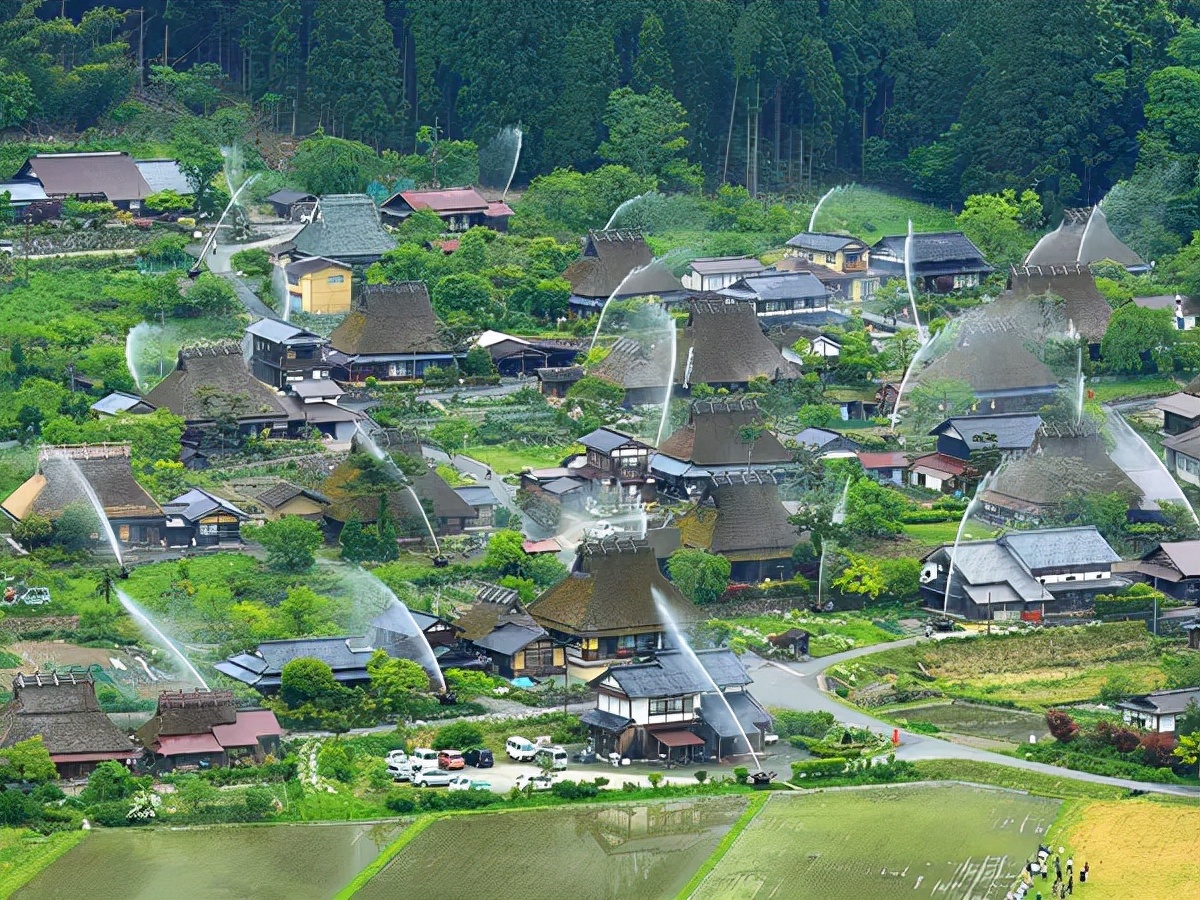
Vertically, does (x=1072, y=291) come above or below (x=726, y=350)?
above

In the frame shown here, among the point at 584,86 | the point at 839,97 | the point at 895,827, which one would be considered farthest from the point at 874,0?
the point at 895,827

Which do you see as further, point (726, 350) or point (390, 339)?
point (390, 339)

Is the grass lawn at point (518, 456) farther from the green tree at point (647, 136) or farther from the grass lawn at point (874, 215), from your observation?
the green tree at point (647, 136)

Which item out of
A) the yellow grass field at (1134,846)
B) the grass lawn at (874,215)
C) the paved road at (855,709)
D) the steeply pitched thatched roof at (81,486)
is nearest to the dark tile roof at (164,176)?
the grass lawn at (874,215)

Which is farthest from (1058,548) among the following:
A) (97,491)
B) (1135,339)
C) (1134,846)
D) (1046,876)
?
(97,491)

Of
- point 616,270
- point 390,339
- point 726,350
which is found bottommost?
point 390,339

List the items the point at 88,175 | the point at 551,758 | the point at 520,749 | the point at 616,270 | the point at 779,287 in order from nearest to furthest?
the point at 551,758 < the point at 520,749 < the point at 779,287 < the point at 616,270 < the point at 88,175

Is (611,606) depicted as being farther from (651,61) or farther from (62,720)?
(651,61)

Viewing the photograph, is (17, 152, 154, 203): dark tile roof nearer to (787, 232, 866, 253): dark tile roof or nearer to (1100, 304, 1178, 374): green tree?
(787, 232, 866, 253): dark tile roof
